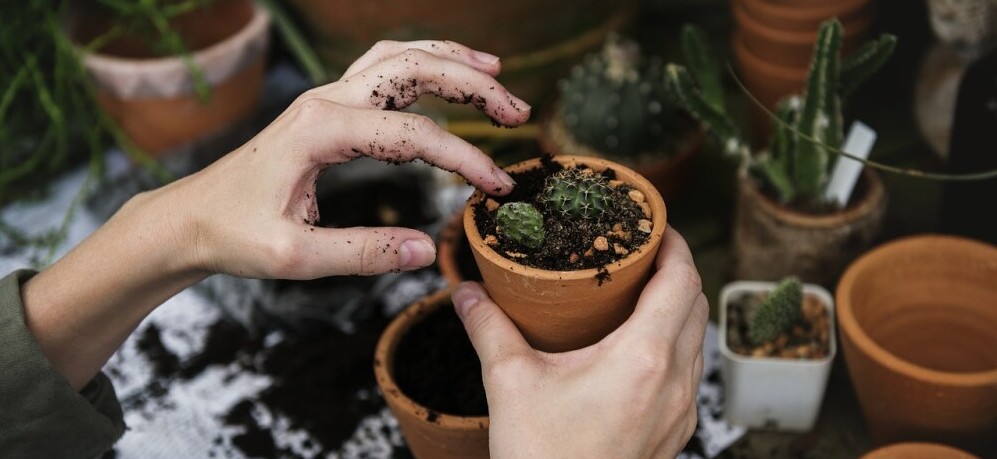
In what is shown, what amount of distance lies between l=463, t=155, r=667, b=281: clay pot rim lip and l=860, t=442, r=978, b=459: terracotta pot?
486 mm

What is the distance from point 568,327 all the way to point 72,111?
5.10 feet

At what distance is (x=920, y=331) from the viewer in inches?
57.3

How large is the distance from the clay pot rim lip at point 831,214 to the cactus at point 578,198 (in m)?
0.62

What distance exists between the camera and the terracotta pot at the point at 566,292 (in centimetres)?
98

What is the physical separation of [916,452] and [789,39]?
35.8 inches

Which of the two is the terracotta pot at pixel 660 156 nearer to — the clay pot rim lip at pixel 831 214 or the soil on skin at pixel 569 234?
the clay pot rim lip at pixel 831 214

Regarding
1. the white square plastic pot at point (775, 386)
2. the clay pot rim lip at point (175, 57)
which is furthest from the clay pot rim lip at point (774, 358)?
the clay pot rim lip at point (175, 57)

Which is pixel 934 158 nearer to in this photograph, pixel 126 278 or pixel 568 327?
pixel 568 327

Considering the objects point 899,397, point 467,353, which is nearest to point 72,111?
point 467,353

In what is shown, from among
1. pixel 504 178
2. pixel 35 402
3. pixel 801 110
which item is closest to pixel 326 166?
pixel 504 178

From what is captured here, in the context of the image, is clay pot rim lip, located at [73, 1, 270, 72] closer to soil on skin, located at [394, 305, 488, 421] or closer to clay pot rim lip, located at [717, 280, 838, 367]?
soil on skin, located at [394, 305, 488, 421]

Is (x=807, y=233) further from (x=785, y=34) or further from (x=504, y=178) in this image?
(x=504, y=178)

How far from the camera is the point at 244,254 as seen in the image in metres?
0.97

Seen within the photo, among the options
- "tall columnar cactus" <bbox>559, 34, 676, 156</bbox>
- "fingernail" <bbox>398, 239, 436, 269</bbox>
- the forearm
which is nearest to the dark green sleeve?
the forearm
